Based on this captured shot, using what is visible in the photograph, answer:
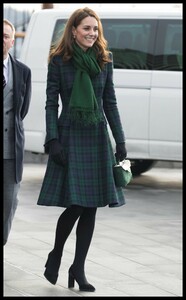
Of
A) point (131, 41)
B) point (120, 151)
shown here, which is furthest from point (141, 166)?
point (120, 151)

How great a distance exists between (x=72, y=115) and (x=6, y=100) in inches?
16.1

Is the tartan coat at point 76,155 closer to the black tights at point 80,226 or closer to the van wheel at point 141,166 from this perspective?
the black tights at point 80,226

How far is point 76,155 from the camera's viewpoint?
6.45 meters

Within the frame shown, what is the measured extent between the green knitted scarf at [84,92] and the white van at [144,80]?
5.85 metres

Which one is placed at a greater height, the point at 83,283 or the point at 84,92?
the point at 84,92

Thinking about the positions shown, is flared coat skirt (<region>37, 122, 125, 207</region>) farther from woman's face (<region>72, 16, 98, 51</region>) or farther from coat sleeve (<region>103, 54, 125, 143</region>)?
woman's face (<region>72, 16, 98, 51</region>)

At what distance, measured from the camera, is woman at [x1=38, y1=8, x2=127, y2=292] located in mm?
6422

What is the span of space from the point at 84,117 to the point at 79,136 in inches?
5.1

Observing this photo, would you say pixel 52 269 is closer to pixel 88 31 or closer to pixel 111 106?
pixel 111 106

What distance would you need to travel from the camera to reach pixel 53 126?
21.1ft

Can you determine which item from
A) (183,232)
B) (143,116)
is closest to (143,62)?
(143,116)

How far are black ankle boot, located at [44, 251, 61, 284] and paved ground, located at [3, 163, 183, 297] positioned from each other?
5cm

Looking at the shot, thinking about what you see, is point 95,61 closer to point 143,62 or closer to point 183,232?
point 183,232

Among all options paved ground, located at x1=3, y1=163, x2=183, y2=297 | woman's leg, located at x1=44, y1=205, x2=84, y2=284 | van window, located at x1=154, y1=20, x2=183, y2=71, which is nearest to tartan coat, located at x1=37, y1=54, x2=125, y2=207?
woman's leg, located at x1=44, y1=205, x2=84, y2=284
